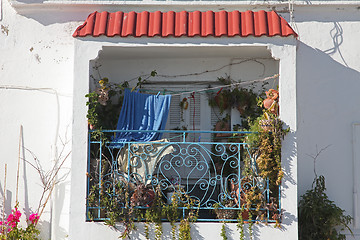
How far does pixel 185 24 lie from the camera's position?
788 centimetres

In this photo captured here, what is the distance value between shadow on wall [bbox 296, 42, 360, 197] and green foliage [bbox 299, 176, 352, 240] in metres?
0.37

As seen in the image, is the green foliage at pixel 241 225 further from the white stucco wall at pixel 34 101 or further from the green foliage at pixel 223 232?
the white stucco wall at pixel 34 101

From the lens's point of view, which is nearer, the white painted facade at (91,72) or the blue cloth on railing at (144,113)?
the blue cloth on railing at (144,113)

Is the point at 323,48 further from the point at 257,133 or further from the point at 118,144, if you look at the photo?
the point at 118,144

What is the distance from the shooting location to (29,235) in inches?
316

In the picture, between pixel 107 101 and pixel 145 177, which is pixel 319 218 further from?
pixel 107 101

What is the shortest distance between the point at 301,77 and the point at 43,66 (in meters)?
4.46

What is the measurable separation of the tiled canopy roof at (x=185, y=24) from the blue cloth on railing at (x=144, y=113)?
47.8 inches

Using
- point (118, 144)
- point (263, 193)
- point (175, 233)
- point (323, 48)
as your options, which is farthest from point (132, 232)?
point (323, 48)

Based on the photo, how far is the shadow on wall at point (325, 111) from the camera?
8.55 metres

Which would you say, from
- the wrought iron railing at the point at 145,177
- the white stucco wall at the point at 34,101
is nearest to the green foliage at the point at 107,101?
the wrought iron railing at the point at 145,177

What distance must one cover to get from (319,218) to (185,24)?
12.2ft

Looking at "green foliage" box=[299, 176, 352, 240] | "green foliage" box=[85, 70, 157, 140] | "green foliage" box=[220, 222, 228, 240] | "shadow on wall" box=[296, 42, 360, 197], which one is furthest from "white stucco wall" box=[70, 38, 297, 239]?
"shadow on wall" box=[296, 42, 360, 197]

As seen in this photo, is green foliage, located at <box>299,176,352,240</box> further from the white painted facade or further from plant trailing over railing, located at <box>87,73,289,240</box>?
plant trailing over railing, located at <box>87,73,289,240</box>
